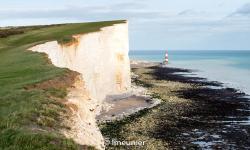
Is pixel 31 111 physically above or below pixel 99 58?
above

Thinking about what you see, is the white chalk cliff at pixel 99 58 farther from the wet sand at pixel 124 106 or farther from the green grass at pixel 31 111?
the green grass at pixel 31 111

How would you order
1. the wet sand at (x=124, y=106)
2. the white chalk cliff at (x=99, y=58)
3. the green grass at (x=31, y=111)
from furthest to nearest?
the wet sand at (x=124, y=106)
the white chalk cliff at (x=99, y=58)
the green grass at (x=31, y=111)

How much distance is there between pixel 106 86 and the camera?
131 feet

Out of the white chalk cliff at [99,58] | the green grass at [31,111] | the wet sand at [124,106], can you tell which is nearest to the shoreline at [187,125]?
the wet sand at [124,106]

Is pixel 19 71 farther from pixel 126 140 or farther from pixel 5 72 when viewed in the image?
pixel 126 140

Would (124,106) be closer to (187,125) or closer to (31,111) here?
(187,125)

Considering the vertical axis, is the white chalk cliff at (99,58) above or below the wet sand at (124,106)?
above

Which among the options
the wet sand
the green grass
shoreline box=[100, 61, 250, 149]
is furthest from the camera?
the wet sand

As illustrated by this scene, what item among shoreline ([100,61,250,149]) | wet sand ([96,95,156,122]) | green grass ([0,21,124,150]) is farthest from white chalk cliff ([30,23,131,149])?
shoreline ([100,61,250,149])

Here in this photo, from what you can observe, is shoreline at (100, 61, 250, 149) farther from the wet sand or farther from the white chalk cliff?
the white chalk cliff

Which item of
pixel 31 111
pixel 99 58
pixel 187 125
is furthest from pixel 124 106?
pixel 31 111

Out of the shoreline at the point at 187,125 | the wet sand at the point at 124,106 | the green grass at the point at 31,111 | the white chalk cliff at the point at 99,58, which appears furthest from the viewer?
the wet sand at the point at 124,106

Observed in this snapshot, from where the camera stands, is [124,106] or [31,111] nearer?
[31,111]

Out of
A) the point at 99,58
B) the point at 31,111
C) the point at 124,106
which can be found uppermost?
the point at 31,111
